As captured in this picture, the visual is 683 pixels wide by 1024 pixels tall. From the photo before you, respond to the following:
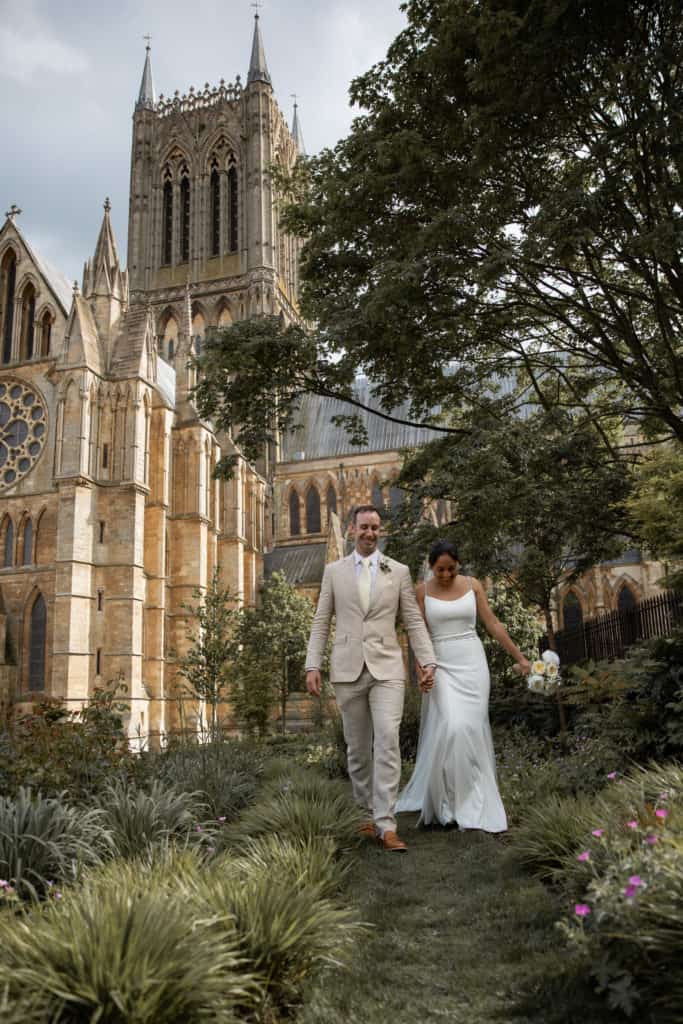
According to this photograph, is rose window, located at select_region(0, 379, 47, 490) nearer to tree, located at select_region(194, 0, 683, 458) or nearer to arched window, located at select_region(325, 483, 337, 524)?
arched window, located at select_region(325, 483, 337, 524)

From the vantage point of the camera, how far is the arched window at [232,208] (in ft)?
185

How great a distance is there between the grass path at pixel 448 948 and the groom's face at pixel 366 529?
2118mm

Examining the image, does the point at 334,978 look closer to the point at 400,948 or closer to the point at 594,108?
the point at 400,948

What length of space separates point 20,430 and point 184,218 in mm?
32400

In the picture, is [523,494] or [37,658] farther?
[37,658]

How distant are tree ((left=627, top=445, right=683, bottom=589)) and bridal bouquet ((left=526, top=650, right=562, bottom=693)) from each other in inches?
156

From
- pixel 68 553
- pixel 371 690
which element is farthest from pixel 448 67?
pixel 68 553

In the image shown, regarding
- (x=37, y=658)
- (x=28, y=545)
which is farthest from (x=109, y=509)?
(x=37, y=658)

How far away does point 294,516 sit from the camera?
5066 centimetres

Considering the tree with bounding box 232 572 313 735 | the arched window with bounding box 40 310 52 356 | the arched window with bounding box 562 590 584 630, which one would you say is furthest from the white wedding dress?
the arched window with bounding box 562 590 584 630

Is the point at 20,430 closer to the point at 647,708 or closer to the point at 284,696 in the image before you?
the point at 284,696

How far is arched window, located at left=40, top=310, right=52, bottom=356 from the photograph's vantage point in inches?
1277

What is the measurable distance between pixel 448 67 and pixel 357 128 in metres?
1.75

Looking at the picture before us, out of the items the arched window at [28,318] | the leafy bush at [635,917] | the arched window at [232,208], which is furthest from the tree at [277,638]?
the arched window at [232,208]
